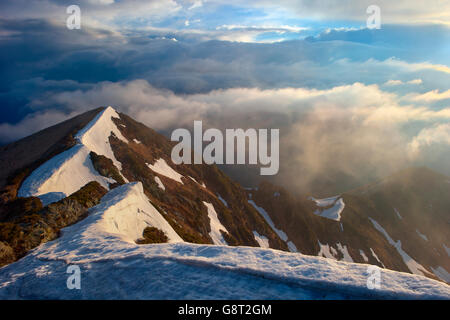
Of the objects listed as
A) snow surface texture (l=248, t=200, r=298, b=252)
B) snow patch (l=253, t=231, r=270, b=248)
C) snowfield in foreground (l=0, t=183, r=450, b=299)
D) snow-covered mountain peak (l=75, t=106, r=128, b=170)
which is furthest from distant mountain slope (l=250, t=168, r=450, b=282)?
snowfield in foreground (l=0, t=183, r=450, b=299)

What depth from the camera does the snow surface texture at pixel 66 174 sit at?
29.2 meters

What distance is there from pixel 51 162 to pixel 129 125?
3923 cm

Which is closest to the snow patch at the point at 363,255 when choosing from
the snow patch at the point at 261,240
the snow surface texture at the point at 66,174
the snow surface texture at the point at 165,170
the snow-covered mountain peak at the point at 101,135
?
the snow patch at the point at 261,240

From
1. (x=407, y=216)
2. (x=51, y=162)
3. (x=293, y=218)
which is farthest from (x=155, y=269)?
(x=407, y=216)

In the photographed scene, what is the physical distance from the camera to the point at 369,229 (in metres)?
143

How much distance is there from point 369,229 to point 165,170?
126254 millimetres

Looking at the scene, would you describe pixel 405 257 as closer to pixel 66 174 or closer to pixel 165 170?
pixel 165 170

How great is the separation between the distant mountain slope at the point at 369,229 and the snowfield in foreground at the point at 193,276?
98338 millimetres

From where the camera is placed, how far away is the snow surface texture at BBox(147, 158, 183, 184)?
60875mm

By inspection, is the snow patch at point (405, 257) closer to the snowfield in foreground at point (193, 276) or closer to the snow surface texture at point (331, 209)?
the snow surface texture at point (331, 209)

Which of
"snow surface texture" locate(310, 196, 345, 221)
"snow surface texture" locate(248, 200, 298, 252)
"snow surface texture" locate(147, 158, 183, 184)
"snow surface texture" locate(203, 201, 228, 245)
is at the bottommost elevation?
"snow surface texture" locate(310, 196, 345, 221)

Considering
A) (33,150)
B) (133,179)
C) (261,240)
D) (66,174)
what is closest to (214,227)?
A: (133,179)

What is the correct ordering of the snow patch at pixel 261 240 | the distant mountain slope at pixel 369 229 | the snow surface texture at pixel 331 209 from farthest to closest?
the snow surface texture at pixel 331 209 < the distant mountain slope at pixel 369 229 < the snow patch at pixel 261 240

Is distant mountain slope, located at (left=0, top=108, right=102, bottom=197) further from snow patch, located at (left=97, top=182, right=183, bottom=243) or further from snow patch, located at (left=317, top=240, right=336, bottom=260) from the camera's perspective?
snow patch, located at (left=317, top=240, right=336, bottom=260)
